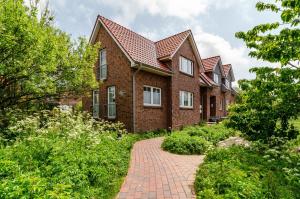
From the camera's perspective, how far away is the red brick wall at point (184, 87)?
16453 mm

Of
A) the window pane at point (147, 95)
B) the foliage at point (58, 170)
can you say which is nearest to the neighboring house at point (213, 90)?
the window pane at point (147, 95)

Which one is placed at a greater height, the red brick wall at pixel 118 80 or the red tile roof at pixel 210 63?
the red tile roof at pixel 210 63

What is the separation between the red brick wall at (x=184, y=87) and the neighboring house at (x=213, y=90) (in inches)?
129

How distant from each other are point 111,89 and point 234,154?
10.5 metres

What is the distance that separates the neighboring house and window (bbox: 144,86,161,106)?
8627 mm

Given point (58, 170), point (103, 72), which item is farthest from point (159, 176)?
point (103, 72)

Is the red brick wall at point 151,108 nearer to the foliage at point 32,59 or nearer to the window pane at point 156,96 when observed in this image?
the window pane at point 156,96

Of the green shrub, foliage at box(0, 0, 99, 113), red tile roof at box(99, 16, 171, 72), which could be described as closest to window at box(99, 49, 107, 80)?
red tile roof at box(99, 16, 171, 72)

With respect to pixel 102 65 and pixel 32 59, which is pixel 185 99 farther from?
pixel 32 59

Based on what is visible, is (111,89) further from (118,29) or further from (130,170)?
(130,170)

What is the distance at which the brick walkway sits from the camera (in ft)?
15.5

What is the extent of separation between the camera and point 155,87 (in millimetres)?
15336

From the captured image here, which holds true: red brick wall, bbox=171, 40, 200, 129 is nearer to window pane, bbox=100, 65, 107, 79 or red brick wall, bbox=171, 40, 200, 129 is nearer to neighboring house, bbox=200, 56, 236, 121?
neighboring house, bbox=200, 56, 236, 121

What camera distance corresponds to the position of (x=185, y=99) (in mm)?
18344
